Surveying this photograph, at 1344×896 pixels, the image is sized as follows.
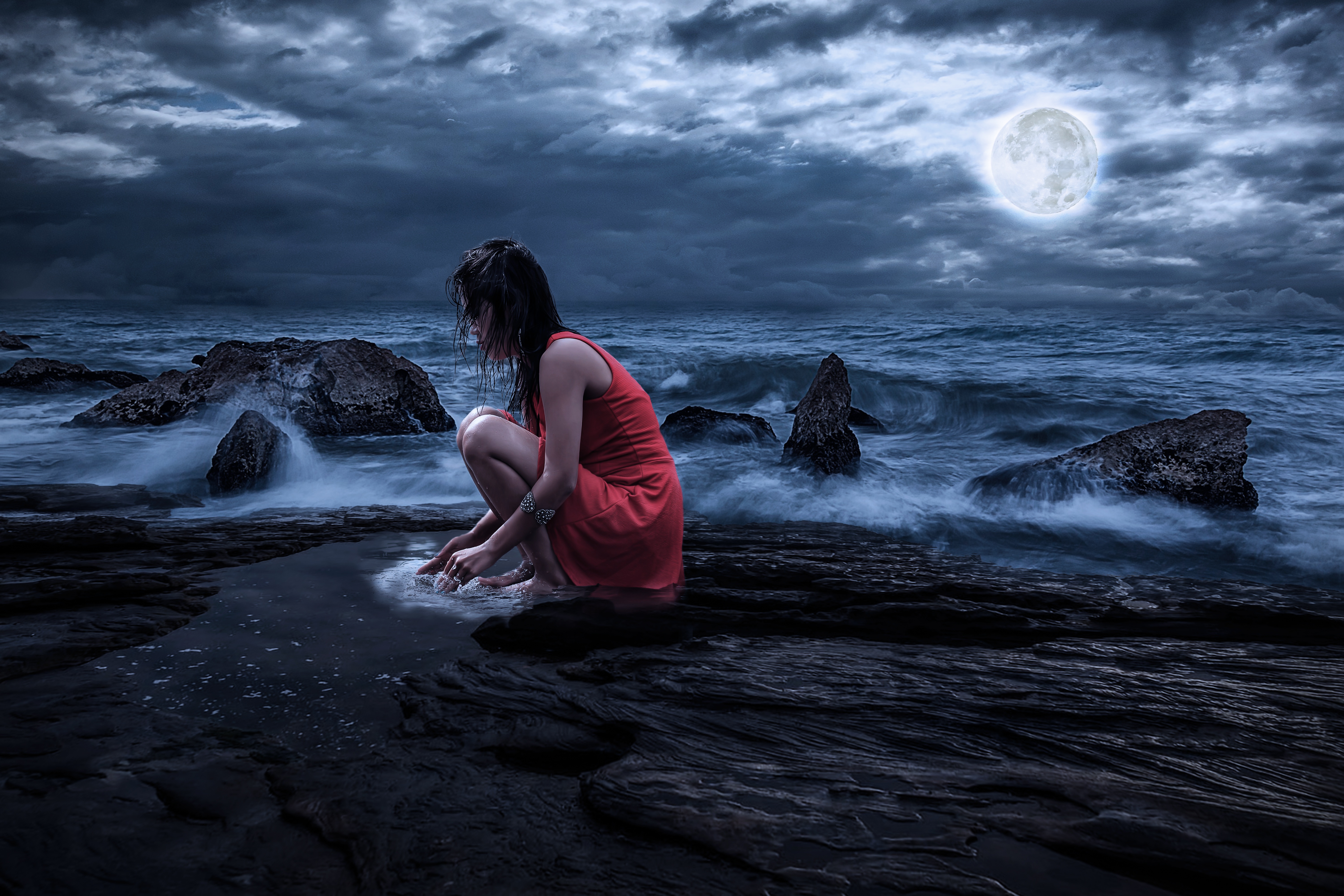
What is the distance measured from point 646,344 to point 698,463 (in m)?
20.2

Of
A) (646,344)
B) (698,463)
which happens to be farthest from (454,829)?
(646,344)

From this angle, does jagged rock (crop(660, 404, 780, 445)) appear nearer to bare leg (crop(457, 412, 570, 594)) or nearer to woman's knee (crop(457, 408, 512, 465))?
bare leg (crop(457, 412, 570, 594))

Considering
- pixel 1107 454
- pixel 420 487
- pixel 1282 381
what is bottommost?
pixel 420 487

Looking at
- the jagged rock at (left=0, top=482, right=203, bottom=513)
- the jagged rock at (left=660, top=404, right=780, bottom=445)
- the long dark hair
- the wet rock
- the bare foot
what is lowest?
the jagged rock at (left=0, top=482, right=203, bottom=513)

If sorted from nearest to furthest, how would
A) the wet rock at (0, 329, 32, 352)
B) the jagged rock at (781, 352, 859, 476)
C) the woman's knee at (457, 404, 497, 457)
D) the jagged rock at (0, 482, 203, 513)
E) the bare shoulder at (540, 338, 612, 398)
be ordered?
1. the bare shoulder at (540, 338, 612, 398)
2. the woman's knee at (457, 404, 497, 457)
3. the jagged rock at (0, 482, 203, 513)
4. the jagged rock at (781, 352, 859, 476)
5. the wet rock at (0, 329, 32, 352)

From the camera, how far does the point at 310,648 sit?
2.91 metres

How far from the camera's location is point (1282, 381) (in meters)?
16.6

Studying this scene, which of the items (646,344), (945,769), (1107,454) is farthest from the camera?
(646,344)

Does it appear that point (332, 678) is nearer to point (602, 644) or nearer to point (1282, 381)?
point (602, 644)

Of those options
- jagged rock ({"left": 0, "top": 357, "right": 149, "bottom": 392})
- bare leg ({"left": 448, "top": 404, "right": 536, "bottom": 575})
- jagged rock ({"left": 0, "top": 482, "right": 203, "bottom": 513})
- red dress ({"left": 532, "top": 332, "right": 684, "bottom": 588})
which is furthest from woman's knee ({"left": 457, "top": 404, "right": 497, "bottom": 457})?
jagged rock ({"left": 0, "top": 357, "right": 149, "bottom": 392})

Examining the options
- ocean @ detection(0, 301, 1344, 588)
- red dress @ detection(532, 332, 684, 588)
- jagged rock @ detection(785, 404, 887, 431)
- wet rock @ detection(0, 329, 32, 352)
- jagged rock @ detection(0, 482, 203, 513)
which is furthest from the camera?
wet rock @ detection(0, 329, 32, 352)

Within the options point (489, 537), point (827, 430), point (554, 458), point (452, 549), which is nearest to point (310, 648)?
point (452, 549)

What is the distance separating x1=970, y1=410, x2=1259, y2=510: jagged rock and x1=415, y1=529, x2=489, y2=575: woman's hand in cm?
533

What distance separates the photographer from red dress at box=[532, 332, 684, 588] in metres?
3.36
